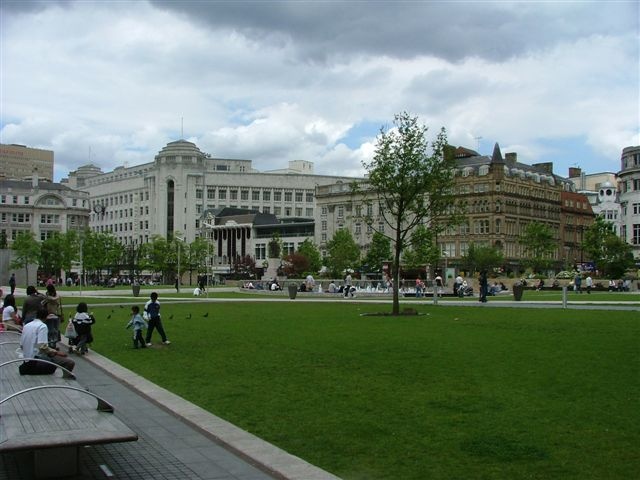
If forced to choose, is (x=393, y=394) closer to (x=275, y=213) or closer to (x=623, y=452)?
(x=623, y=452)

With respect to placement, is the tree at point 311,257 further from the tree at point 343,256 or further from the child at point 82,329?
the child at point 82,329

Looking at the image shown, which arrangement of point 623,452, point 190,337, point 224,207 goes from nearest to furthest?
1. point 623,452
2. point 190,337
3. point 224,207

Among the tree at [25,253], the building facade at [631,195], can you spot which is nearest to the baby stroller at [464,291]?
the building facade at [631,195]

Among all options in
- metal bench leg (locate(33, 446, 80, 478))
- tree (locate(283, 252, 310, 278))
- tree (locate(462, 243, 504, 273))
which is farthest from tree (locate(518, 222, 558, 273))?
metal bench leg (locate(33, 446, 80, 478))

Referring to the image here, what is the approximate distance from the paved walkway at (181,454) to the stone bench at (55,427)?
29 centimetres

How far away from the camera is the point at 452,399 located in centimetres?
1170

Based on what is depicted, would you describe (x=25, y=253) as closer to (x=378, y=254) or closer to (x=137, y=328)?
(x=378, y=254)

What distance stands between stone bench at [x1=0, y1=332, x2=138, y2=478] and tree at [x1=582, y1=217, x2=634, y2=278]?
78.0m

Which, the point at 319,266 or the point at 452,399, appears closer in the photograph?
the point at 452,399

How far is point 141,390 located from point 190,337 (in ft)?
32.3

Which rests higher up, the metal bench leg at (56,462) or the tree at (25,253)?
the tree at (25,253)

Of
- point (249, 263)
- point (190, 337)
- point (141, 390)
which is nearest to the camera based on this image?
point (141, 390)

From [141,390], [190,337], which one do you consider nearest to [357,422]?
[141,390]

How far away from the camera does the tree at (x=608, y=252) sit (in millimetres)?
79188
